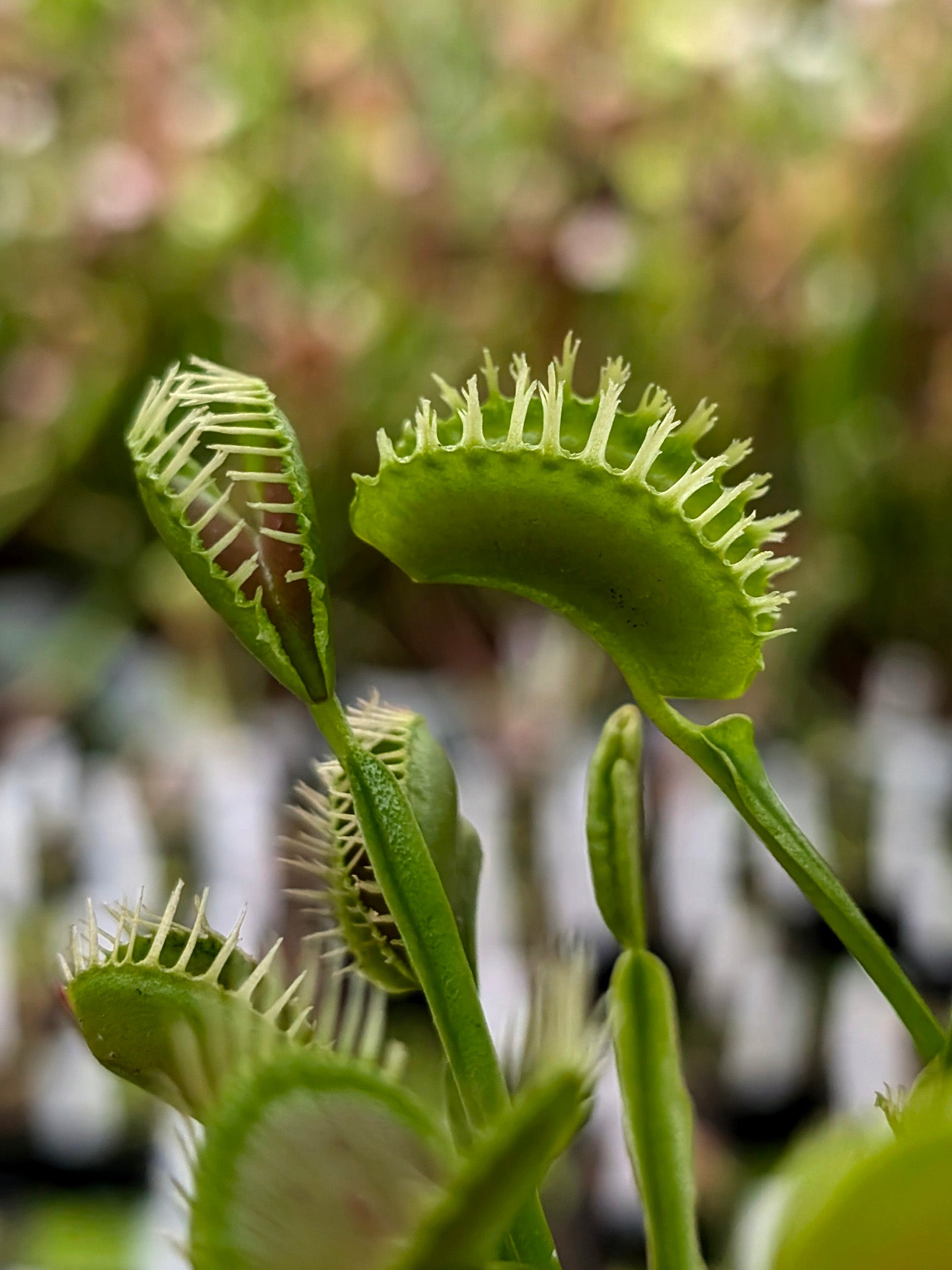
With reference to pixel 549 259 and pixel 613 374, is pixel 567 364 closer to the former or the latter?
pixel 613 374

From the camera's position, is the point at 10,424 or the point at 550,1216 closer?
the point at 550,1216

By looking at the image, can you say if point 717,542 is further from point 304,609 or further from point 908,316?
point 908,316

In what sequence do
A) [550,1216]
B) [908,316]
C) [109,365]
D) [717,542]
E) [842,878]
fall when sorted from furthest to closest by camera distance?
1. [109,365]
2. [908,316]
3. [842,878]
4. [550,1216]
5. [717,542]

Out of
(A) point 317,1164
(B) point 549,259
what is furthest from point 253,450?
(B) point 549,259

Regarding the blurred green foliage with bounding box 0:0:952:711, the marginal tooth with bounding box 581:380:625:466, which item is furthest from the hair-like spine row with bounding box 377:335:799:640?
the blurred green foliage with bounding box 0:0:952:711

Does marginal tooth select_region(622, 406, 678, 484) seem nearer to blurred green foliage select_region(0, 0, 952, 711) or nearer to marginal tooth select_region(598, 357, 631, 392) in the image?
marginal tooth select_region(598, 357, 631, 392)

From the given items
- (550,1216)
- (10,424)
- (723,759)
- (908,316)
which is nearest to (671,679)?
(723,759)
